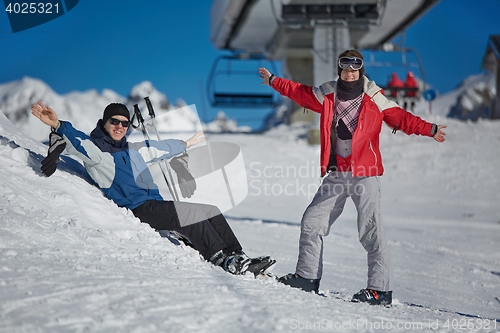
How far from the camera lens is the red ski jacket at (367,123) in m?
3.84

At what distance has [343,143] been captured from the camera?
12.9 feet

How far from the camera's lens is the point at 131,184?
167 inches

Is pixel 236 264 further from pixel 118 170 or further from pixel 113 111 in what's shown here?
pixel 113 111

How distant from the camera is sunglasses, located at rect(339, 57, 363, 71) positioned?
3824 mm

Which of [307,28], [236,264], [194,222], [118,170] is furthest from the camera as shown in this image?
[307,28]

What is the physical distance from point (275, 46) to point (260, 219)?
610 inches

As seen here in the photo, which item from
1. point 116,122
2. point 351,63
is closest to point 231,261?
point 116,122

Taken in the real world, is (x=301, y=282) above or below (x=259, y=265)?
below

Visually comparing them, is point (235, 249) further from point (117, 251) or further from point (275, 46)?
point (275, 46)

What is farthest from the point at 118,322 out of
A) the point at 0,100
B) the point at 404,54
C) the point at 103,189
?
the point at 0,100

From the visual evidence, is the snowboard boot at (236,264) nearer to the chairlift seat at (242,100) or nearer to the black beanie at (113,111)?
the black beanie at (113,111)

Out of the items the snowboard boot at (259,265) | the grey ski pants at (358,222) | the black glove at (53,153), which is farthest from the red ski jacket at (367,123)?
the black glove at (53,153)

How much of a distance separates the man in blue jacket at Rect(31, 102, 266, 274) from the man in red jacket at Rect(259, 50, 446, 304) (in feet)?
1.69

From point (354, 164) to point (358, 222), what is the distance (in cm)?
41
